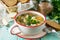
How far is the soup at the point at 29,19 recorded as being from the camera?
2.02 feet

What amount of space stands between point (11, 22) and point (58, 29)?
0.21 m

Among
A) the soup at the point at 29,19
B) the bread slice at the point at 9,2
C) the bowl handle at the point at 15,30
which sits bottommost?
the bowl handle at the point at 15,30

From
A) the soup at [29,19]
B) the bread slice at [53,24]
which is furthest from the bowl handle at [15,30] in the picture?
the bread slice at [53,24]

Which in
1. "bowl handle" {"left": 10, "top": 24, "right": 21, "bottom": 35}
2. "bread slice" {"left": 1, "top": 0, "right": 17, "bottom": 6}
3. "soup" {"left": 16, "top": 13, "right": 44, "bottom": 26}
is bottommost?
"bowl handle" {"left": 10, "top": 24, "right": 21, "bottom": 35}

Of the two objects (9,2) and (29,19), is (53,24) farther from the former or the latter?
(9,2)

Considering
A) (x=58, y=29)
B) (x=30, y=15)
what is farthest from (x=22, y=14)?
(x=58, y=29)

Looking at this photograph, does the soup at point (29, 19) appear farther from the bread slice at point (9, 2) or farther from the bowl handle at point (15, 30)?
the bread slice at point (9, 2)

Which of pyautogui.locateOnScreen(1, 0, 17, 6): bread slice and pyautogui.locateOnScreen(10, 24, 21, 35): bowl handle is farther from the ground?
pyautogui.locateOnScreen(1, 0, 17, 6): bread slice

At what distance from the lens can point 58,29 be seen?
2.21 ft

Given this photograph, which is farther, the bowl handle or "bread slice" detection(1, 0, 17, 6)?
"bread slice" detection(1, 0, 17, 6)

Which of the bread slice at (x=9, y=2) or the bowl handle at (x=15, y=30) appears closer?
the bowl handle at (x=15, y=30)

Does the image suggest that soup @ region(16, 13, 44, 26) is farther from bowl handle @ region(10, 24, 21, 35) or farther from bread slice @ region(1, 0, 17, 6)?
bread slice @ region(1, 0, 17, 6)

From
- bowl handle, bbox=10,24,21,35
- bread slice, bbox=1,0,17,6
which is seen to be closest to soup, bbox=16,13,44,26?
bowl handle, bbox=10,24,21,35

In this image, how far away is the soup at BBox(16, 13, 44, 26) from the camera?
0.62m
